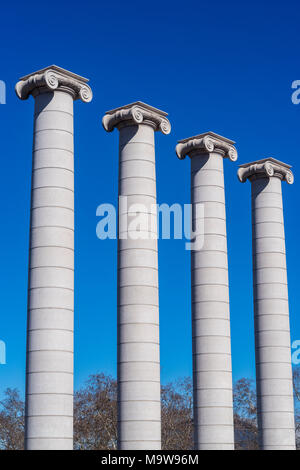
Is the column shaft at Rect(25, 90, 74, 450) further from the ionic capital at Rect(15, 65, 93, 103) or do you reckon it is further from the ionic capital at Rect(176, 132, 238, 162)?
the ionic capital at Rect(176, 132, 238, 162)

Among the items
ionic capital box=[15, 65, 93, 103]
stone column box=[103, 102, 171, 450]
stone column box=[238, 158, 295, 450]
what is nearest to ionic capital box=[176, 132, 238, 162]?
stone column box=[238, 158, 295, 450]

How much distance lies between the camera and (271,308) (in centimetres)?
7606

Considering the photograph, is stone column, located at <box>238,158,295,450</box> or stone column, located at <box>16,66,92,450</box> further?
stone column, located at <box>238,158,295,450</box>

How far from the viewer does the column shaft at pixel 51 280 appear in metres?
53.5

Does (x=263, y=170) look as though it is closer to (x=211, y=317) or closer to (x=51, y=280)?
(x=211, y=317)

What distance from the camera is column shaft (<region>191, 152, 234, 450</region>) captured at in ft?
223

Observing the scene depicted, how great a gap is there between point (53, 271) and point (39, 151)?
920cm

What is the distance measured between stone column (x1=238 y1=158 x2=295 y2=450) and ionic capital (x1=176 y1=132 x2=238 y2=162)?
5033 millimetres

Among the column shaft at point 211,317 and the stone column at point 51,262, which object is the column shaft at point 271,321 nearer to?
the column shaft at point 211,317

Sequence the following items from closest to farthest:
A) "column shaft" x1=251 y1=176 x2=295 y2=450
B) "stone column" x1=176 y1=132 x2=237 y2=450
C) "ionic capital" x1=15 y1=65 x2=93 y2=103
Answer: "ionic capital" x1=15 y1=65 x2=93 y2=103 < "stone column" x1=176 y1=132 x2=237 y2=450 < "column shaft" x1=251 y1=176 x2=295 y2=450

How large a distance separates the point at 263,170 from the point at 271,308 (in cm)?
1373

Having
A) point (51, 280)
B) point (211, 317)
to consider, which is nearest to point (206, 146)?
point (211, 317)
